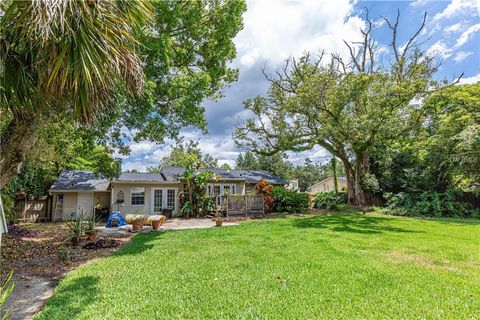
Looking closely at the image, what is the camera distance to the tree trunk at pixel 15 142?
546cm

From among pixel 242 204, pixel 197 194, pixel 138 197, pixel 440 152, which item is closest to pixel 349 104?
pixel 440 152

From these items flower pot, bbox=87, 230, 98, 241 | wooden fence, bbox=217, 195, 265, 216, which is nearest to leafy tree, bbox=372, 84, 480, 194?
wooden fence, bbox=217, 195, 265, 216

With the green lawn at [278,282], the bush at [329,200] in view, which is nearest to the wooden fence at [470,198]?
the bush at [329,200]

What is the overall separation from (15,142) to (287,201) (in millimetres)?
16028

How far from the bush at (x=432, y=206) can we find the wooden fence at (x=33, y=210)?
22142 mm

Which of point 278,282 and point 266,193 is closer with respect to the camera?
point 278,282

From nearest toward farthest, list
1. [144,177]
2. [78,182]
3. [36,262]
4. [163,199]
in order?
[36,262], [78,182], [163,199], [144,177]

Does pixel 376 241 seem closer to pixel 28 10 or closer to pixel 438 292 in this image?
pixel 438 292

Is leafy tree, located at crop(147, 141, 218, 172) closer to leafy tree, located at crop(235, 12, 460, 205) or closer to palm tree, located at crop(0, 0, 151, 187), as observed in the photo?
leafy tree, located at crop(235, 12, 460, 205)

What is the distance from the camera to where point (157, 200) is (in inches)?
697

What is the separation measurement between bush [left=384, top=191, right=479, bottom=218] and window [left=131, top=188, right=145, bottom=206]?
16428mm

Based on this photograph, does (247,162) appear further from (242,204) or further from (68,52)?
(68,52)

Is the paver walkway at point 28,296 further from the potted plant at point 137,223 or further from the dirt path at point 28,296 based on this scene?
the potted plant at point 137,223

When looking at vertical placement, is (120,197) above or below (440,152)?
below
